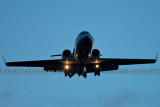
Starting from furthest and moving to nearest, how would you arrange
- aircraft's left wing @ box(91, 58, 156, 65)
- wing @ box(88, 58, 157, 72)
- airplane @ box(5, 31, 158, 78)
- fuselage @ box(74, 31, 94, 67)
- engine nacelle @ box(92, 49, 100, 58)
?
1. wing @ box(88, 58, 157, 72)
2. aircraft's left wing @ box(91, 58, 156, 65)
3. engine nacelle @ box(92, 49, 100, 58)
4. airplane @ box(5, 31, 158, 78)
5. fuselage @ box(74, 31, 94, 67)

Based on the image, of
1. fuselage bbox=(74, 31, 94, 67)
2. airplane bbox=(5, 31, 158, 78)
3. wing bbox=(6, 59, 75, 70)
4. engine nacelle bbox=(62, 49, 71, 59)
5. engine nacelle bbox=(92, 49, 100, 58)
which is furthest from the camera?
wing bbox=(6, 59, 75, 70)

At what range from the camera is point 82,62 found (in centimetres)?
2995

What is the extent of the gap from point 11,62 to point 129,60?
14.2m

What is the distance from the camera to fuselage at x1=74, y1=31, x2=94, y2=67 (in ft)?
92.2

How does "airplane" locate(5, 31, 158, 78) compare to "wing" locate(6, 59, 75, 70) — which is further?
"wing" locate(6, 59, 75, 70)

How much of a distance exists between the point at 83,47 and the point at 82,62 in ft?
7.83

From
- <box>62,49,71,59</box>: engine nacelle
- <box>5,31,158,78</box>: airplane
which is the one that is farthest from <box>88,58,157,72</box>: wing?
<box>62,49,71,59</box>: engine nacelle

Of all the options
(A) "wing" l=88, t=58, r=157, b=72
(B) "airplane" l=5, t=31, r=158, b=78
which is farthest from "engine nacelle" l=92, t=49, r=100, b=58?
(A) "wing" l=88, t=58, r=157, b=72

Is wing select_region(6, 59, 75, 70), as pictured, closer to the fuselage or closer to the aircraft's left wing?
the fuselage

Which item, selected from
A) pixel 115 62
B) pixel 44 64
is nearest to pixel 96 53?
pixel 115 62

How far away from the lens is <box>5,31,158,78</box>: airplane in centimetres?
2850

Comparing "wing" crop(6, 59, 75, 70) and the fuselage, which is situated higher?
the fuselage

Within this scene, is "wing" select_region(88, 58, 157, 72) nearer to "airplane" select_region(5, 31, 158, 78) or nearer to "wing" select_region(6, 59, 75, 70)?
"airplane" select_region(5, 31, 158, 78)

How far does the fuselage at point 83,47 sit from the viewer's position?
28.1 meters
